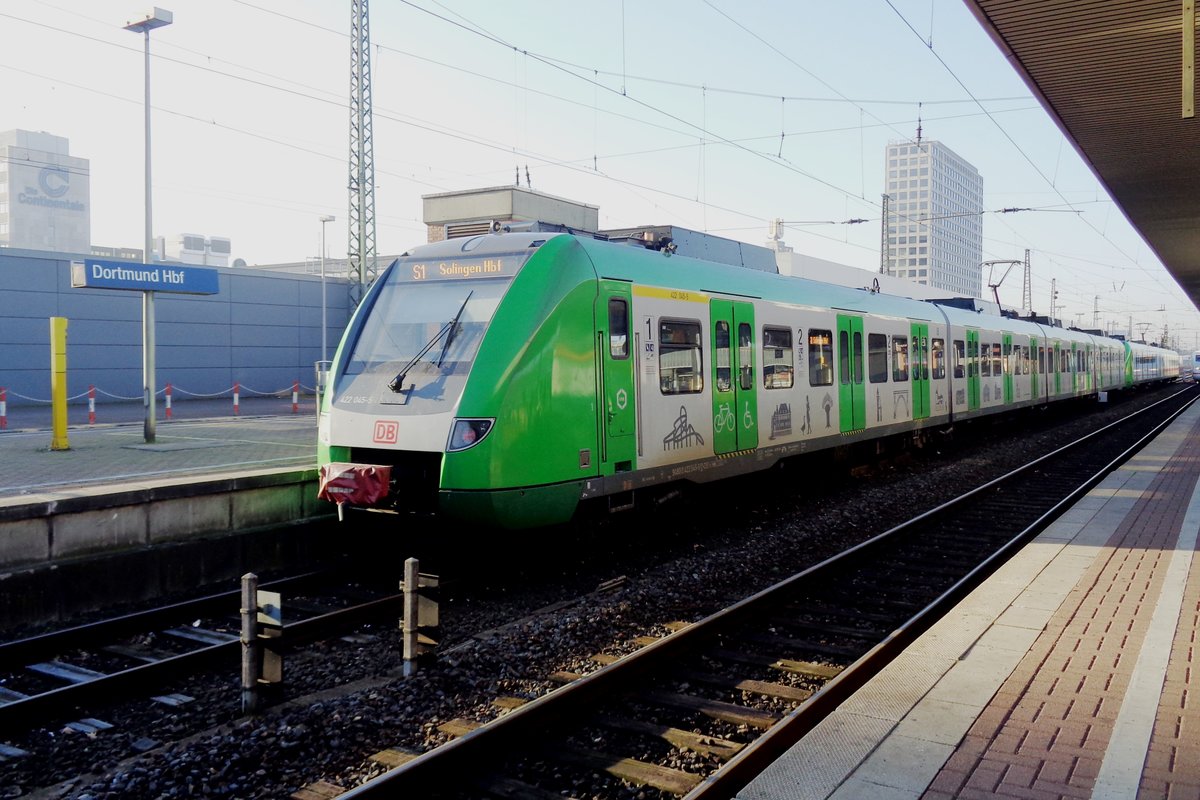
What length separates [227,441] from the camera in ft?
50.4

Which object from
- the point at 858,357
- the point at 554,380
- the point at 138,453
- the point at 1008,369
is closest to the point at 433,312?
the point at 554,380

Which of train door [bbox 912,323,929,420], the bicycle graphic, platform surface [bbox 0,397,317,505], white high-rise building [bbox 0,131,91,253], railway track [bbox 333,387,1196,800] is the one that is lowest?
railway track [bbox 333,387,1196,800]

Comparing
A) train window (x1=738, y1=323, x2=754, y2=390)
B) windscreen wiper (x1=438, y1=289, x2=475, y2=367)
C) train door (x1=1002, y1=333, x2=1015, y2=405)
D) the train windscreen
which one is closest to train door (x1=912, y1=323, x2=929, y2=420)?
train window (x1=738, y1=323, x2=754, y2=390)

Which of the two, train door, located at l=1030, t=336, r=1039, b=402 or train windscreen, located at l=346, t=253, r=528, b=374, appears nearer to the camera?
train windscreen, located at l=346, t=253, r=528, b=374

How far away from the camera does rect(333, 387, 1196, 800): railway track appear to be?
4520mm

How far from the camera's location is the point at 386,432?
8227mm

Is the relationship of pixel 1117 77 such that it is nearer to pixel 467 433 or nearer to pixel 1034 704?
pixel 467 433

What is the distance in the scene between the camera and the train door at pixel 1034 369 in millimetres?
26891

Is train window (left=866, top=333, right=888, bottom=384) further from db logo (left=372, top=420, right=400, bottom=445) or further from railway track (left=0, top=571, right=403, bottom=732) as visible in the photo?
railway track (left=0, top=571, right=403, bottom=732)

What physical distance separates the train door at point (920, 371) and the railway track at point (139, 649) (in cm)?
1166

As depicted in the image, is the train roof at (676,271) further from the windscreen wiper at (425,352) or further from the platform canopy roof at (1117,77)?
the platform canopy roof at (1117,77)

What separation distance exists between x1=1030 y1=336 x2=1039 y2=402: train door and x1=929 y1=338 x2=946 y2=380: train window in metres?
9.46

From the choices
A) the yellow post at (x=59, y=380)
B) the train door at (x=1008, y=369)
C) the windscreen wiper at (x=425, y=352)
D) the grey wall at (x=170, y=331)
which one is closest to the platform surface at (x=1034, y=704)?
the windscreen wiper at (x=425, y=352)

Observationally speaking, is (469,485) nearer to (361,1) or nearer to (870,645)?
(870,645)
